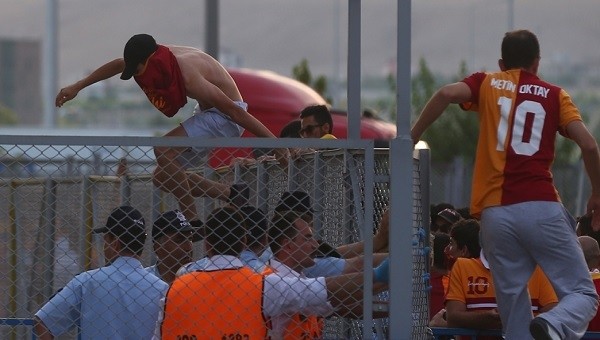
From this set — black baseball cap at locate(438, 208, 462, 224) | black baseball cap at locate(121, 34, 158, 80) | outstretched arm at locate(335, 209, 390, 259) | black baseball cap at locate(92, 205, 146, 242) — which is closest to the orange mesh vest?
outstretched arm at locate(335, 209, 390, 259)

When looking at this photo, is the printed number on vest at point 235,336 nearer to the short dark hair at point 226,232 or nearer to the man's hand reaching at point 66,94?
the short dark hair at point 226,232

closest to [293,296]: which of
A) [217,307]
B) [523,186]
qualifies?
[217,307]

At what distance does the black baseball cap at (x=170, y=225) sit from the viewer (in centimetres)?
671

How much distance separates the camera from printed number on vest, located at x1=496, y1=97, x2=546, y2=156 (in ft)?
21.6

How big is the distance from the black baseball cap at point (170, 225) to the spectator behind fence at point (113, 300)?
0.31 ft

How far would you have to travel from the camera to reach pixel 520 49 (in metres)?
6.80

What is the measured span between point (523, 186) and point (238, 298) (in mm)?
1515

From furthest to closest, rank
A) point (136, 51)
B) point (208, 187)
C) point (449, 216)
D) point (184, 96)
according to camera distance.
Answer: point (449, 216)
point (184, 96)
point (136, 51)
point (208, 187)

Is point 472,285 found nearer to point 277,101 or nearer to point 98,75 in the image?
point 98,75

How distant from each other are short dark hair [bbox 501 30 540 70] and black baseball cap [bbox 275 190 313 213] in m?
1.32

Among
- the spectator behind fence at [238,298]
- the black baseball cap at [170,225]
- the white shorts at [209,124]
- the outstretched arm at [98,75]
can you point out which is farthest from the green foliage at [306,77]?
the spectator behind fence at [238,298]

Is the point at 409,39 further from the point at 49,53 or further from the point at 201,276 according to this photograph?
the point at 49,53

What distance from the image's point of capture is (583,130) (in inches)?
260

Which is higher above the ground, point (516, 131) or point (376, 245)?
point (516, 131)
